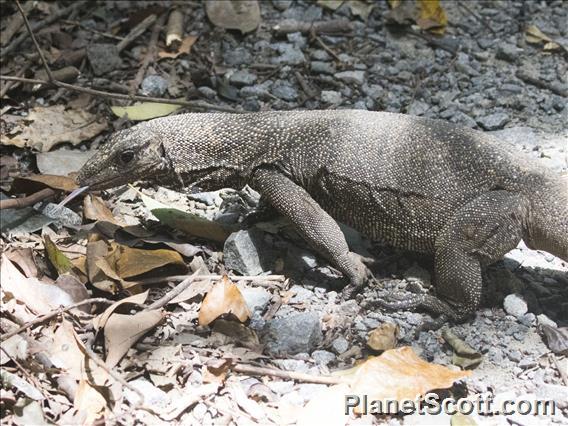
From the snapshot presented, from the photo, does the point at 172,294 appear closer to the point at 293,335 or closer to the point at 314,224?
the point at 293,335

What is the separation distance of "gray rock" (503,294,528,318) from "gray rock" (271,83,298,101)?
2.64 meters

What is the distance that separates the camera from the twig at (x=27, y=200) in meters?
5.16

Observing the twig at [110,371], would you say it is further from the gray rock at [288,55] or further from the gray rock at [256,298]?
the gray rock at [288,55]

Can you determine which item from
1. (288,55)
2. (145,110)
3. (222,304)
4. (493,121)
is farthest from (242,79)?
(222,304)

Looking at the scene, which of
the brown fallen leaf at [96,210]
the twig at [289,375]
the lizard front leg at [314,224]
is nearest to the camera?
the twig at [289,375]

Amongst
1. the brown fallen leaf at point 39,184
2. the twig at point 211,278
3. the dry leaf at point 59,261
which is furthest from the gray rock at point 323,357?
the brown fallen leaf at point 39,184

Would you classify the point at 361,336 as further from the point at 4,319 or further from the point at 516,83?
the point at 516,83

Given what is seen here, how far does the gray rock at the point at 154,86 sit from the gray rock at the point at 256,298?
251 centimetres

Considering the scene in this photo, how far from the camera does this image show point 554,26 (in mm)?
7289

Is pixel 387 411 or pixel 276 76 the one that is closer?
pixel 387 411

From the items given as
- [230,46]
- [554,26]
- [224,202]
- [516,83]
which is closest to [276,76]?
[230,46]

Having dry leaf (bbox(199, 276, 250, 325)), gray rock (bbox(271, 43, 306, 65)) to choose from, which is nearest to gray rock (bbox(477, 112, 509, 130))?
gray rock (bbox(271, 43, 306, 65))

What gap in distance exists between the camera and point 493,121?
20.2 ft

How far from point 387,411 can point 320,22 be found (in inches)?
168
